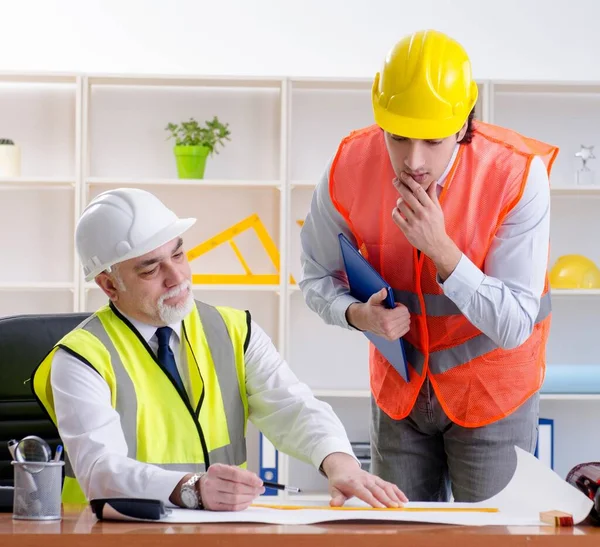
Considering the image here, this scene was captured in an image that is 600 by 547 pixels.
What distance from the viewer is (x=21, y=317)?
2.18 metres

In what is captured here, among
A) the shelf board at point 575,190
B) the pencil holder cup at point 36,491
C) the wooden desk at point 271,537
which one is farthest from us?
the shelf board at point 575,190

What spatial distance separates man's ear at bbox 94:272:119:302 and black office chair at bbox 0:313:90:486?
6.6 inches

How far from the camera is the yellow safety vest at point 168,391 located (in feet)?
6.05

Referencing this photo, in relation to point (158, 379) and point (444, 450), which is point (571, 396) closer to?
point (444, 450)

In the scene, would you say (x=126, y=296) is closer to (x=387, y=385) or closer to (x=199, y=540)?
(x=387, y=385)

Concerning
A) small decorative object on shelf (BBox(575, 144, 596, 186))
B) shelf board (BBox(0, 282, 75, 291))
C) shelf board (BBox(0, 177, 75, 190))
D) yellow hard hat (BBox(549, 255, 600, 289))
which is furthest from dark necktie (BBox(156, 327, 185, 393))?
small decorative object on shelf (BBox(575, 144, 596, 186))

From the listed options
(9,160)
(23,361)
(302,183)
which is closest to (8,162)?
(9,160)

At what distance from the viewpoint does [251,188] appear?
463 centimetres

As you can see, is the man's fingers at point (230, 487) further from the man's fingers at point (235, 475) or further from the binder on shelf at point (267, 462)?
the binder on shelf at point (267, 462)

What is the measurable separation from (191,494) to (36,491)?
24 cm

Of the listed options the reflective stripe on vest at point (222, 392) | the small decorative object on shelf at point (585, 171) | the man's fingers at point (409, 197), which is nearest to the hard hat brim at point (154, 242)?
the reflective stripe on vest at point (222, 392)

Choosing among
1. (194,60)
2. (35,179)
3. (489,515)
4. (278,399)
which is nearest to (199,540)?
(489,515)

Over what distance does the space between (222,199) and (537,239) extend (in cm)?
290

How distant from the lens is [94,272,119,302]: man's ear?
2.02 m
